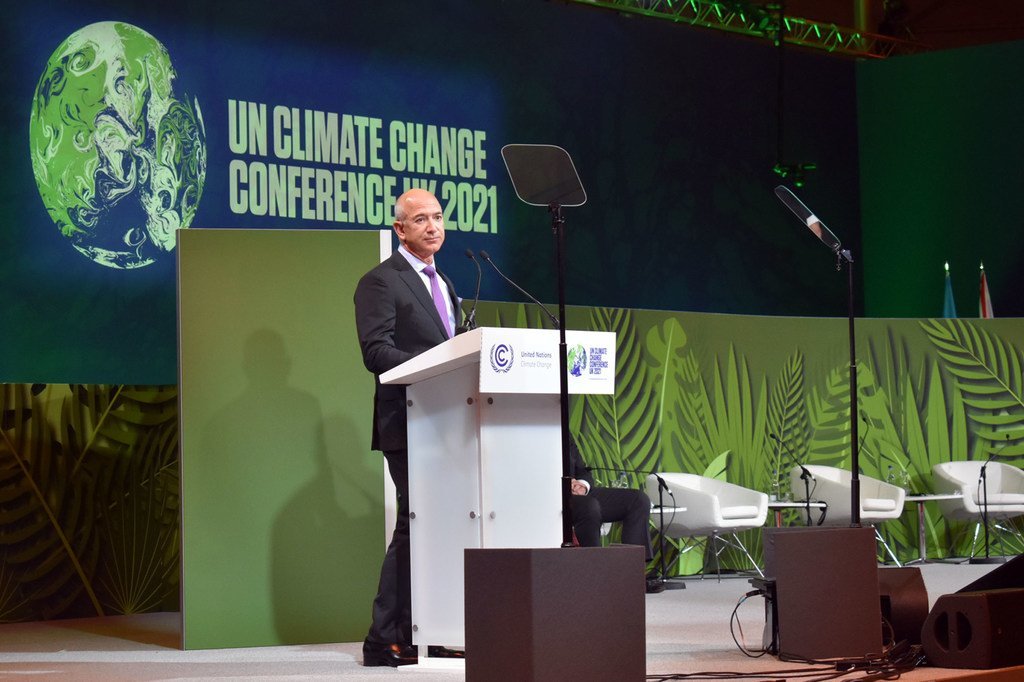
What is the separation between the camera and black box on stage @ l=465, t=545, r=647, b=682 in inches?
115

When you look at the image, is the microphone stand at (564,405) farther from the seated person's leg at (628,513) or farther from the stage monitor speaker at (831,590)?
the seated person's leg at (628,513)

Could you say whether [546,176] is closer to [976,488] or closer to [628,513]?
[628,513]

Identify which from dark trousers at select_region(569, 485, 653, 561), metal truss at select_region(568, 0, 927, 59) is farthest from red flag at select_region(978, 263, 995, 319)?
dark trousers at select_region(569, 485, 653, 561)

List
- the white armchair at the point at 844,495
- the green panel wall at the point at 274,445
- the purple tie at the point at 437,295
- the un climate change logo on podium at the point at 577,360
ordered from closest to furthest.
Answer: the un climate change logo on podium at the point at 577,360 < the purple tie at the point at 437,295 < the green panel wall at the point at 274,445 < the white armchair at the point at 844,495

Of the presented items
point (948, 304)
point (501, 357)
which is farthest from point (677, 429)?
point (501, 357)

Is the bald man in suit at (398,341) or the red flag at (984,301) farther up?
the red flag at (984,301)

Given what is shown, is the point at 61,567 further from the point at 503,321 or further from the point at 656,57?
the point at 656,57

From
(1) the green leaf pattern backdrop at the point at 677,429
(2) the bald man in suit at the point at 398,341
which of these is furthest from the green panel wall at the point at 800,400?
(2) the bald man in suit at the point at 398,341

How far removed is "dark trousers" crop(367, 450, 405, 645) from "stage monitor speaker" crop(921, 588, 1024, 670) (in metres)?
1.78

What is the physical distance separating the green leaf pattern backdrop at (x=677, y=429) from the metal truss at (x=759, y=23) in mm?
3327

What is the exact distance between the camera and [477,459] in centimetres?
402

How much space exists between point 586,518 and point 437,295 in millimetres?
1504

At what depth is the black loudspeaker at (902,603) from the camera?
4.29 m

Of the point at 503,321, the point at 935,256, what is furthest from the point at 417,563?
the point at 935,256
